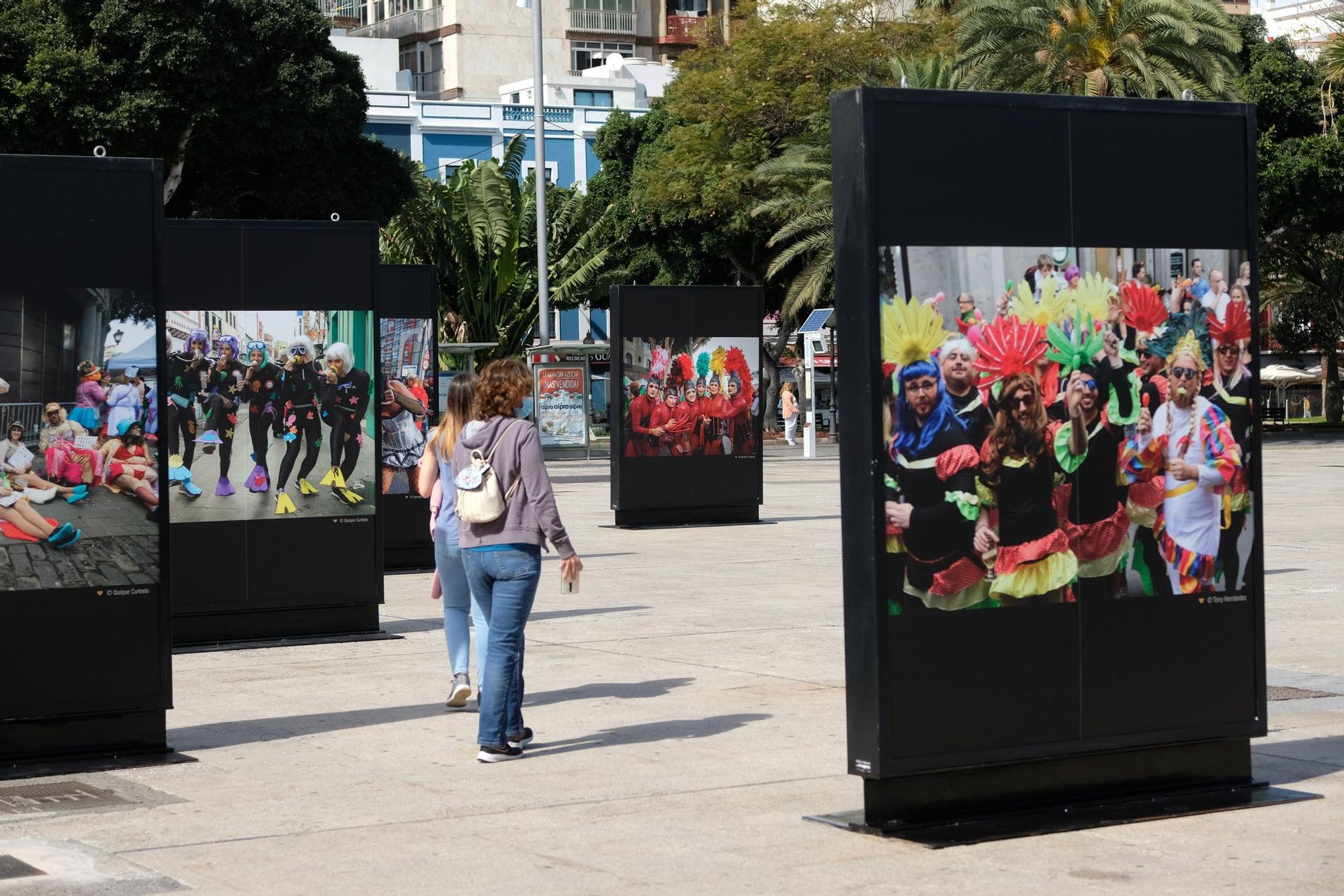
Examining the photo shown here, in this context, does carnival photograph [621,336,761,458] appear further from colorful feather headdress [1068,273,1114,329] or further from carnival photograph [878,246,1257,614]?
colorful feather headdress [1068,273,1114,329]

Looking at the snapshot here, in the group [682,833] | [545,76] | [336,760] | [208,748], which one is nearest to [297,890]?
[682,833]

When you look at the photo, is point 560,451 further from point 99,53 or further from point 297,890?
point 297,890

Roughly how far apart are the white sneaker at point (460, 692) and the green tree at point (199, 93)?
24796 mm

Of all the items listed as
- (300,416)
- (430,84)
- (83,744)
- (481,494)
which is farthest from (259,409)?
(430,84)

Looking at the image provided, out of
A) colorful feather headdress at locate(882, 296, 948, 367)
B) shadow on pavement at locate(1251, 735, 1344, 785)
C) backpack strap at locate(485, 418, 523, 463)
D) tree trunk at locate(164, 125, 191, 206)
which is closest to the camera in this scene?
colorful feather headdress at locate(882, 296, 948, 367)

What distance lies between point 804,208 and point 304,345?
3571 cm

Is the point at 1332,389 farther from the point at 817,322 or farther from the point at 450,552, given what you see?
the point at 450,552

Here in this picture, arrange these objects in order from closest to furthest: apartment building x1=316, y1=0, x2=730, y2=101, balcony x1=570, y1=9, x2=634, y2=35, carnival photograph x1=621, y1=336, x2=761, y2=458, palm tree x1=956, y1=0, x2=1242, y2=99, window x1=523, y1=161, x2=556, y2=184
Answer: carnival photograph x1=621, y1=336, x2=761, y2=458 < palm tree x1=956, y1=0, x2=1242, y2=99 < window x1=523, y1=161, x2=556, y2=184 < apartment building x1=316, y1=0, x2=730, y2=101 < balcony x1=570, y1=9, x2=634, y2=35

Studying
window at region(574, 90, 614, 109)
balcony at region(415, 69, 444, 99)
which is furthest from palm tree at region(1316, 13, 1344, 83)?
balcony at region(415, 69, 444, 99)

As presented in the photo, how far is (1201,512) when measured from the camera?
7.19 m

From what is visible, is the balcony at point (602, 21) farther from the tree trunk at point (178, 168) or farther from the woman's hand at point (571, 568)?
the woman's hand at point (571, 568)

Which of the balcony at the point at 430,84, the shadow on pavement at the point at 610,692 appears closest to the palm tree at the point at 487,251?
the balcony at the point at 430,84

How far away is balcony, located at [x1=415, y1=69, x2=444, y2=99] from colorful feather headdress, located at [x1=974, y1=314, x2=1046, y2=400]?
72138 millimetres

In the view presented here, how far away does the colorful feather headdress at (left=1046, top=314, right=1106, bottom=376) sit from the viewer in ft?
22.1
